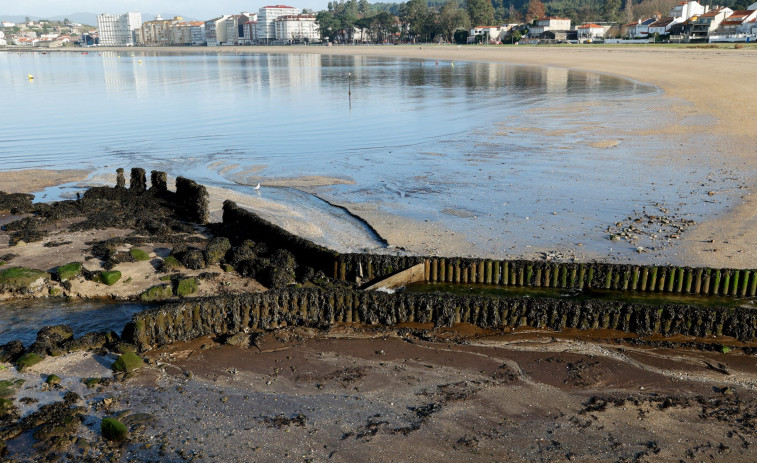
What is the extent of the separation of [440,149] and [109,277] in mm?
18479

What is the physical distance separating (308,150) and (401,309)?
19.4 metres

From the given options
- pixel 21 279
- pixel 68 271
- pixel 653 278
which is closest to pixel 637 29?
pixel 653 278

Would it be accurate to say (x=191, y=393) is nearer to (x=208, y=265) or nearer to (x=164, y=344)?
(x=164, y=344)

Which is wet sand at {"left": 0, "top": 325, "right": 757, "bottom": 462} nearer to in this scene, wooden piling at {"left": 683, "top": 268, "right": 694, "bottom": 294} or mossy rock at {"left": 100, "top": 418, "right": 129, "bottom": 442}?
mossy rock at {"left": 100, "top": 418, "right": 129, "bottom": 442}

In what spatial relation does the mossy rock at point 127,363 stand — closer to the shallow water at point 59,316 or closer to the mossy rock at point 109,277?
the shallow water at point 59,316

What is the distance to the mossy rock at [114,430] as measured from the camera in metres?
8.99

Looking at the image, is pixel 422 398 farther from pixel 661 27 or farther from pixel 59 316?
pixel 661 27

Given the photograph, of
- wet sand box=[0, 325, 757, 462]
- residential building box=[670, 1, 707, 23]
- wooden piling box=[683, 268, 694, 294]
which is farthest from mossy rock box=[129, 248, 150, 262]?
residential building box=[670, 1, 707, 23]

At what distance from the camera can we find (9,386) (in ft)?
34.3

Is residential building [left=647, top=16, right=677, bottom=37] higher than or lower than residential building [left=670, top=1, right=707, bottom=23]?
lower

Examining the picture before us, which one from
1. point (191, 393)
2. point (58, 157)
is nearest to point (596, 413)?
point (191, 393)

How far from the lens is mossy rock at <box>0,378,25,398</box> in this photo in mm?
10239

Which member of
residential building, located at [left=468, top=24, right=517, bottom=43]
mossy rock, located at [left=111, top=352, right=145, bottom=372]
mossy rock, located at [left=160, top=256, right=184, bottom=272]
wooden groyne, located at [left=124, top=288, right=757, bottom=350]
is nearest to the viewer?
mossy rock, located at [left=111, top=352, right=145, bottom=372]

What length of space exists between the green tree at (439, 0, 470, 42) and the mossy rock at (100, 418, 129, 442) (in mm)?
175862
